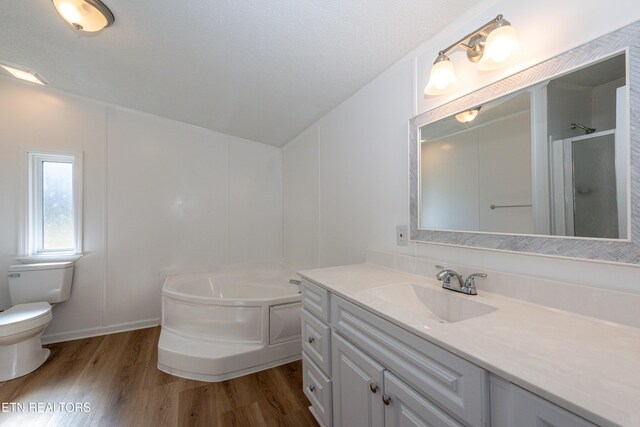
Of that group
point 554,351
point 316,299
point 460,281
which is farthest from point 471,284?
point 316,299

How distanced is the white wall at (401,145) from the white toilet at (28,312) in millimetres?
2195

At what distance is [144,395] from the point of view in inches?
67.7

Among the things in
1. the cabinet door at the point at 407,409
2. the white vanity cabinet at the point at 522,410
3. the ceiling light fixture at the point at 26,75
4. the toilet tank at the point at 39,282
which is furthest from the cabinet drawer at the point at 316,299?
the ceiling light fixture at the point at 26,75

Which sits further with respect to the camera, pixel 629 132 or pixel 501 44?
pixel 501 44

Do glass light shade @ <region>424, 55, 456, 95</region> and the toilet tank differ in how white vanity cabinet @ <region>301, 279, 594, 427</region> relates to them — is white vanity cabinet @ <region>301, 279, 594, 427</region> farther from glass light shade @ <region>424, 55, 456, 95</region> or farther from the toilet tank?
the toilet tank

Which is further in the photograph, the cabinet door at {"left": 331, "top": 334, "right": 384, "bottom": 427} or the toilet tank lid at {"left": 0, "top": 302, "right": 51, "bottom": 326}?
the toilet tank lid at {"left": 0, "top": 302, "right": 51, "bottom": 326}

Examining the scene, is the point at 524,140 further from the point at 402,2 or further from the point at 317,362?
the point at 317,362

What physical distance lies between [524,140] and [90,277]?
3.50 m

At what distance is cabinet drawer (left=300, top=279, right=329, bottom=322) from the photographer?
130 cm

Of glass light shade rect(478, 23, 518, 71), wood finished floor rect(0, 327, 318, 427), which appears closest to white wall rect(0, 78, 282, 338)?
wood finished floor rect(0, 327, 318, 427)

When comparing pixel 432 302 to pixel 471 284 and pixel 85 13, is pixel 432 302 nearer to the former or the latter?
pixel 471 284

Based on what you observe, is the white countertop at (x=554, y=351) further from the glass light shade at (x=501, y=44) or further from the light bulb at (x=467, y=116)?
the glass light shade at (x=501, y=44)

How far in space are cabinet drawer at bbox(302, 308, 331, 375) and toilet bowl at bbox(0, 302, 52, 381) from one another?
2.05 metres

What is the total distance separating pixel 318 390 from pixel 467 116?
5.15 feet
